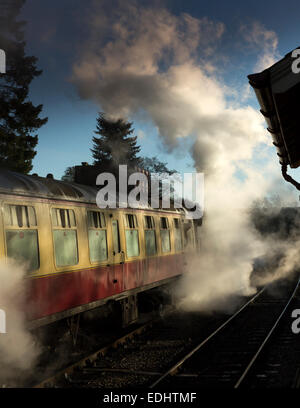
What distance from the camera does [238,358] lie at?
30.7ft

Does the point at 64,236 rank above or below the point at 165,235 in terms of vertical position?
above

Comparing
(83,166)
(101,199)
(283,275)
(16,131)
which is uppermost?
(16,131)

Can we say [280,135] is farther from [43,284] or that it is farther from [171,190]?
[171,190]

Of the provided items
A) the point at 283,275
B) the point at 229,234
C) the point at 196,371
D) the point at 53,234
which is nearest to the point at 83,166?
the point at 53,234

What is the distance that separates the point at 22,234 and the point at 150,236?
608 centimetres

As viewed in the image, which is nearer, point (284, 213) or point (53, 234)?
point (53, 234)

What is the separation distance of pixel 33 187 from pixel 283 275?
22.9 m

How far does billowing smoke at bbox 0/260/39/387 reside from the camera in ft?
22.2

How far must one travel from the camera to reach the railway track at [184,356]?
7.93 metres

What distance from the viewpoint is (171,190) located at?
2154 inches

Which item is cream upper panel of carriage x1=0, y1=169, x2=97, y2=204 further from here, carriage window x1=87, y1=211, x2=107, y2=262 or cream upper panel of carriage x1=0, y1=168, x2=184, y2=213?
carriage window x1=87, y1=211, x2=107, y2=262

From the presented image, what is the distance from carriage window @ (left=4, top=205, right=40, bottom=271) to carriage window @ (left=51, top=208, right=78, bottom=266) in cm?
62

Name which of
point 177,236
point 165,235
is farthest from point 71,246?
point 177,236

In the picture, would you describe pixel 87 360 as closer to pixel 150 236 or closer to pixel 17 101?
pixel 150 236
